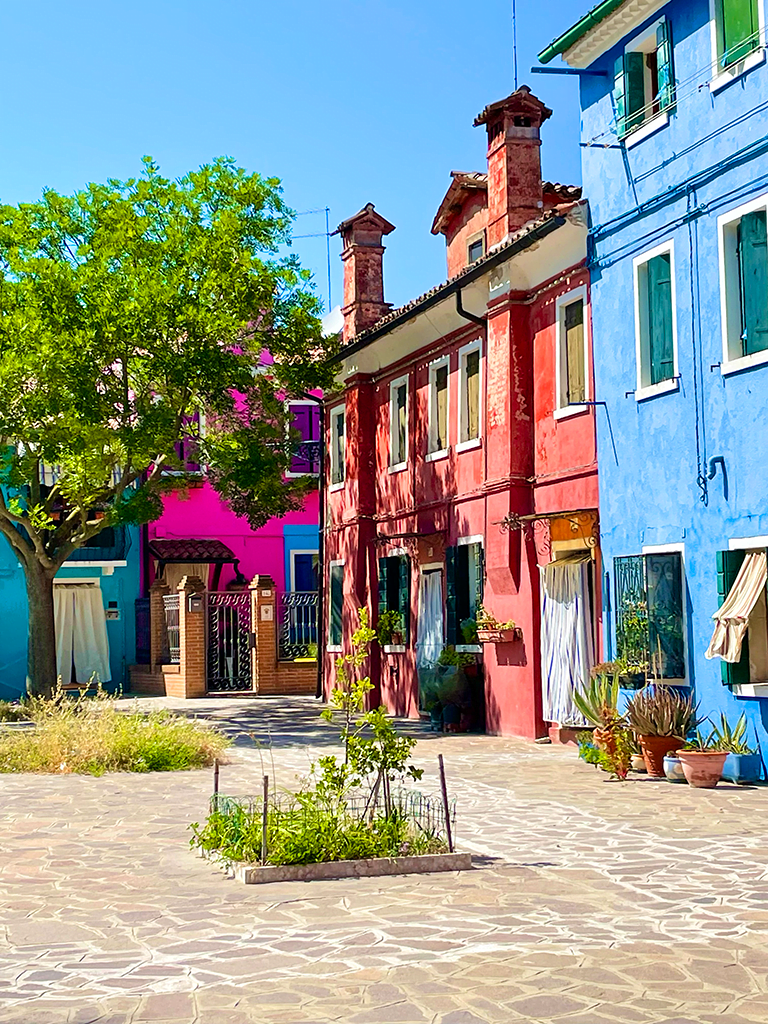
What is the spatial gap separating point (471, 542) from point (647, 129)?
24.3 ft

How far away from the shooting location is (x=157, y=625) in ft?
104

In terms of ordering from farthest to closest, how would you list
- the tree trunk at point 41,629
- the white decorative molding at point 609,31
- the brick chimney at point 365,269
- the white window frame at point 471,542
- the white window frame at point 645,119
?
the brick chimney at point 365,269
the tree trunk at point 41,629
the white window frame at point 471,542
the white decorative molding at point 609,31
the white window frame at point 645,119

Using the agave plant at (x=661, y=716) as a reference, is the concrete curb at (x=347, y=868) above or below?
below

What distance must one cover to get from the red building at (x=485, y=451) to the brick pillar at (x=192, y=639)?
418cm

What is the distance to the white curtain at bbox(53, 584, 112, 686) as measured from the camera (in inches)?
1302

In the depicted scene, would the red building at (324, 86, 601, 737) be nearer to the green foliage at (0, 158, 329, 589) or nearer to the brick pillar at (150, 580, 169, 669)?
the green foliage at (0, 158, 329, 589)

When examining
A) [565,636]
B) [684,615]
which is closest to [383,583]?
[565,636]

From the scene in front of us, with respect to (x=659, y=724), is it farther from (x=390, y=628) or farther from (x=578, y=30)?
(x=390, y=628)

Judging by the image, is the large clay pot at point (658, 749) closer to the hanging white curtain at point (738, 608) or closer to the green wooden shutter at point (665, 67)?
the hanging white curtain at point (738, 608)

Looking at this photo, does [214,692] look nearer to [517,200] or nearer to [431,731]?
[431,731]

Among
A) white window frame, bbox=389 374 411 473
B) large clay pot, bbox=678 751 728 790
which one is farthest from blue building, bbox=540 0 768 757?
white window frame, bbox=389 374 411 473

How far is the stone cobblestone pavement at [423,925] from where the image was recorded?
5930 millimetres

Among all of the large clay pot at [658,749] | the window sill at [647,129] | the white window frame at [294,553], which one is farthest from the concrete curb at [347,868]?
the white window frame at [294,553]

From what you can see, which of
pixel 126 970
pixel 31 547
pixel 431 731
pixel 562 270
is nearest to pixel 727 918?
pixel 126 970
